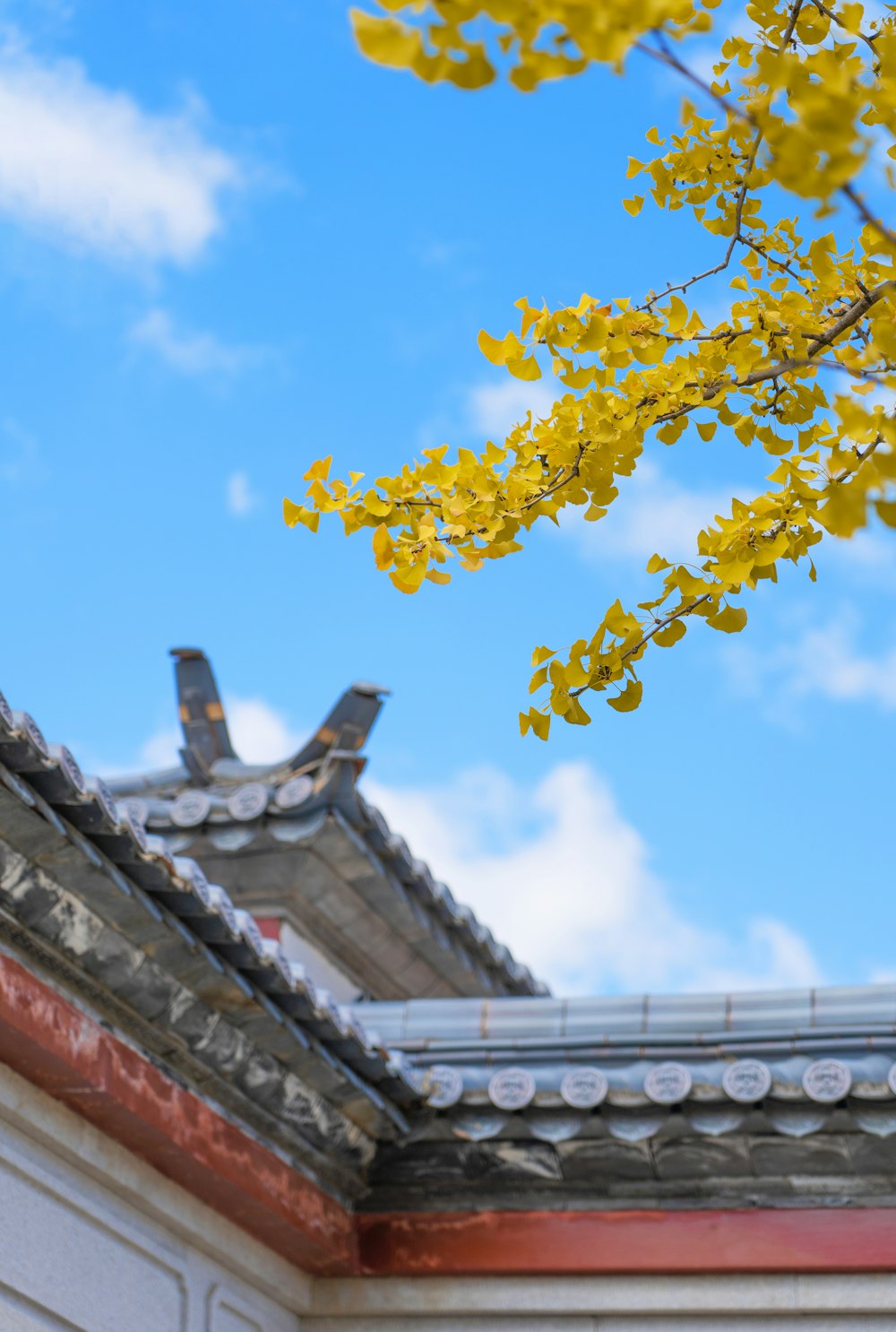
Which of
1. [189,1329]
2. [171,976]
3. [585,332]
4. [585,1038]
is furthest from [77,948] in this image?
[585,332]

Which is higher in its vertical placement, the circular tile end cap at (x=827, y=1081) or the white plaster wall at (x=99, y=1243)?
the circular tile end cap at (x=827, y=1081)

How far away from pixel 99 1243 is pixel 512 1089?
1408 millimetres

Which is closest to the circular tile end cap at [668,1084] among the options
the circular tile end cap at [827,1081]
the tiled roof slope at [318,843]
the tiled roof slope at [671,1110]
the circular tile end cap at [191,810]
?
the tiled roof slope at [671,1110]

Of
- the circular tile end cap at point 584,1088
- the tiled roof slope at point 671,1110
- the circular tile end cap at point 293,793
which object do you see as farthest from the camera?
the circular tile end cap at point 293,793

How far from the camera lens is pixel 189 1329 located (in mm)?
4918

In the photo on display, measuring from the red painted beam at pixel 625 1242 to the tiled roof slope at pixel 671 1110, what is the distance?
54 millimetres

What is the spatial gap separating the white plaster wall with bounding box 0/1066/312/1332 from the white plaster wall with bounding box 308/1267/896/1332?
410 millimetres

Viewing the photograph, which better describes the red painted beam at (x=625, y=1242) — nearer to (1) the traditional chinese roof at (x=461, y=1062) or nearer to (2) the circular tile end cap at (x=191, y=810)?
(1) the traditional chinese roof at (x=461, y=1062)

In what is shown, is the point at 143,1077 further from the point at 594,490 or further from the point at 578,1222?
the point at 594,490

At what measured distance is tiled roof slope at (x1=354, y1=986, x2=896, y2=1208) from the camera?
5.01 metres

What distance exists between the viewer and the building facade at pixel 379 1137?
428cm

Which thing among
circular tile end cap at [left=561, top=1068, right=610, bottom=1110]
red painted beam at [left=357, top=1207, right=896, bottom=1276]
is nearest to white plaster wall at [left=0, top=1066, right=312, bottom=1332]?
red painted beam at [left=357, top=1207, right=896, bottom=1276]

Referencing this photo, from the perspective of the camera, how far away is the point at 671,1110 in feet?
16.8

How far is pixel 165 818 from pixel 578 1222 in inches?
123
